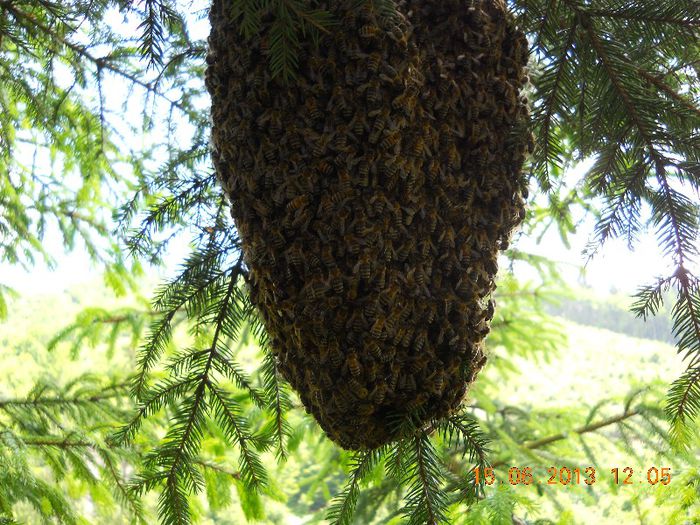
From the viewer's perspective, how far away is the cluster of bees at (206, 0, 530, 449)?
106 cm

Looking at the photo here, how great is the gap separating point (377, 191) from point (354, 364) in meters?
0.30

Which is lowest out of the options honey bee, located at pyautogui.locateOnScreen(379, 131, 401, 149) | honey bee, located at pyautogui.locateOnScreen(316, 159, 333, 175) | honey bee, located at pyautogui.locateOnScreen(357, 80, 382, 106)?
honey bee, located at pyautogui.locateOnScreen(379, 131, 401, 149)

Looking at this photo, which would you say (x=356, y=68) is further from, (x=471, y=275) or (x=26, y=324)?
(x=26, y=324)

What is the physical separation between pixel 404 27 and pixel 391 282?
453 mm

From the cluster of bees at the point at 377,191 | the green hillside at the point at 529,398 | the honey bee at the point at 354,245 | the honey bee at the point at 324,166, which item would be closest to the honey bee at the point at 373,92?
the cluster of bees at the point at 377,191

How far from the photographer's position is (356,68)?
3.48ft

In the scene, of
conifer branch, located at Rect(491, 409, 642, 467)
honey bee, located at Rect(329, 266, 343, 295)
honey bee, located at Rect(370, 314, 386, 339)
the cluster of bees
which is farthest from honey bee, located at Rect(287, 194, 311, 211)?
conifer branch, located at Rect(491, 409, 642, 467)

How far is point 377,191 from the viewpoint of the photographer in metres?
1.06

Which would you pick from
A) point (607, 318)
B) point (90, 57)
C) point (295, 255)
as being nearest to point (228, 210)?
point (295, 255)

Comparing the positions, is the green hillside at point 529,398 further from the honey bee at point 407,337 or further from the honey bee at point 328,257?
the honey bee at point 328,257

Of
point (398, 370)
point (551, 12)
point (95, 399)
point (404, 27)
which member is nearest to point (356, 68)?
point (404, 27)

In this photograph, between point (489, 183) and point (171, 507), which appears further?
point (171, 507)

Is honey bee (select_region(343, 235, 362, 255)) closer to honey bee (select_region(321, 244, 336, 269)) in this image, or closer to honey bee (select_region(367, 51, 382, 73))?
honey bee (select_region(321, 244, 336, 269))
